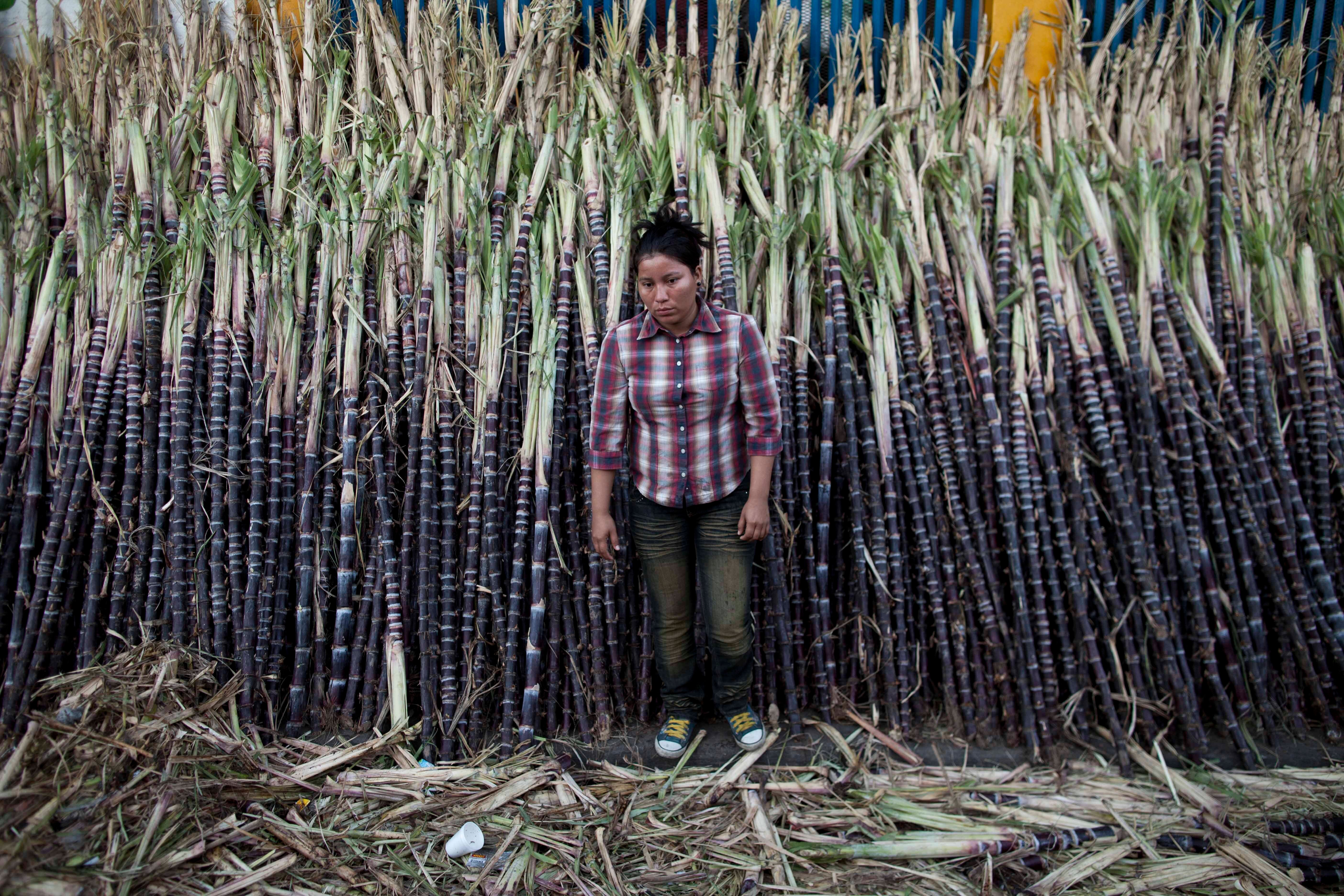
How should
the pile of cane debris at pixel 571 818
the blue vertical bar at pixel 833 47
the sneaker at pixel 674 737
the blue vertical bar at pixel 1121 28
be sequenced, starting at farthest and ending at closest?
1. the blue vertical bar at pixel 1121 28
2. the blue vertical bar at pixel 833 47
3. the sneaker at pixel 674 737
4. the pile of cane debris at pixel 571 818

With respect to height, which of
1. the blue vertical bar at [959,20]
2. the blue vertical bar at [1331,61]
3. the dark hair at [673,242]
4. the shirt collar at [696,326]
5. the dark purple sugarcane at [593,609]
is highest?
the blue vertical bar at [959,20]

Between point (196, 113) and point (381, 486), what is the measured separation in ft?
5.91

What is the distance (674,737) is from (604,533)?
762 millimetres

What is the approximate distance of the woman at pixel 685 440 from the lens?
196 centimetres

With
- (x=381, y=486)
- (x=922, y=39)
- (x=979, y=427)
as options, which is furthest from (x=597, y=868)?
(x=922, y=39)

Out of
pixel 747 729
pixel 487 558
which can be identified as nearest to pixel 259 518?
pixel 487 558

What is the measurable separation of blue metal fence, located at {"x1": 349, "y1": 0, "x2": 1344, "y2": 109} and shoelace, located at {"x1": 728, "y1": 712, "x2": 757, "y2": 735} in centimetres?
264

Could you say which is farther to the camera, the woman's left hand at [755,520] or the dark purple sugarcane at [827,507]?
the dark purple sugarcane at [827,507]

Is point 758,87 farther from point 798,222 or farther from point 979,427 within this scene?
point 979,427

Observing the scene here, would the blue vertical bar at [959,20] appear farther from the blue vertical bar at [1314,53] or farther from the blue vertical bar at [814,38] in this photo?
the blue vertical bar at [1314,53]

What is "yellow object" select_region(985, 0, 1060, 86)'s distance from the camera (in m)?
3.14

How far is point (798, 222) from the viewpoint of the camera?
2.64m

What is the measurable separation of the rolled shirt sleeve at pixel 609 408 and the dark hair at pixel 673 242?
0.28m

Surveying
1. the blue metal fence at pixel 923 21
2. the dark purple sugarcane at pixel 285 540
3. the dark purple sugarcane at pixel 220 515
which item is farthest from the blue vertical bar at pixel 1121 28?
the dark purple sugarcane at pixel 220 515
